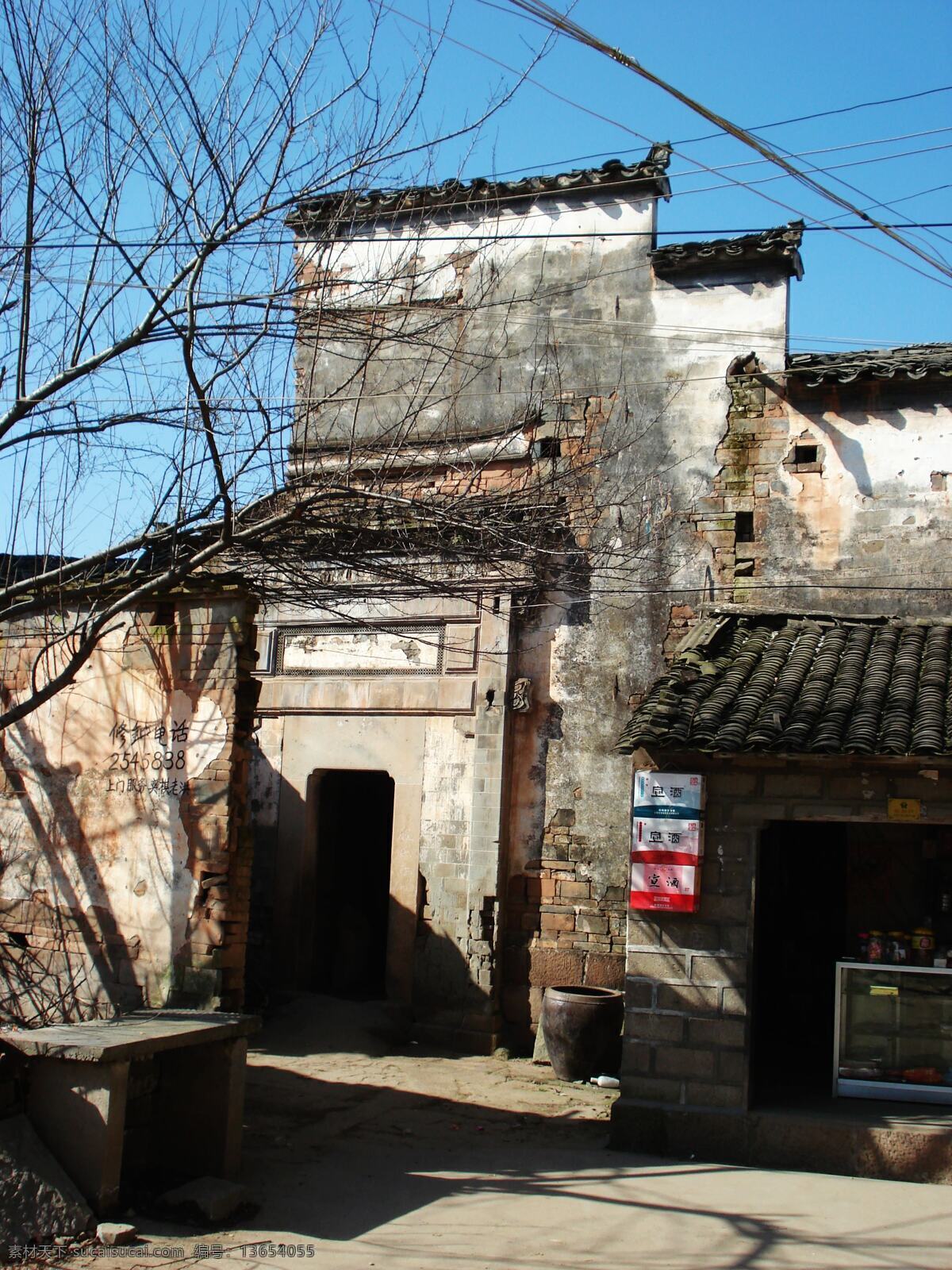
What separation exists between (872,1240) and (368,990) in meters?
7.97

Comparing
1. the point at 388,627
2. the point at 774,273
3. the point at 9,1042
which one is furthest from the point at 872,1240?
the point at 774,273

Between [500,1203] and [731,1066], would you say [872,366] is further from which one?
[500,1203]

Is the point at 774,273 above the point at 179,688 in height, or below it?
above

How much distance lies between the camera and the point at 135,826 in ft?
29.8

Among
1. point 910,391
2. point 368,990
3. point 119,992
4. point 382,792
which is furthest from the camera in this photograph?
point 382,792

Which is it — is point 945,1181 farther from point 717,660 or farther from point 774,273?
point 774,273

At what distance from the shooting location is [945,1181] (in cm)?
753

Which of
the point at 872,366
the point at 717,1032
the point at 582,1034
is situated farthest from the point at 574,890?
the point at 872,366

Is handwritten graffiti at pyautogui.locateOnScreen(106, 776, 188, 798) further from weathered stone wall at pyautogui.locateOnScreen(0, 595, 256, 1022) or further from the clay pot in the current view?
the clay pot

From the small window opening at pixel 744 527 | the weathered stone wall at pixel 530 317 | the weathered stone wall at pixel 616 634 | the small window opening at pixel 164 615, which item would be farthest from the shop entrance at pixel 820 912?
the weathered stone wall at pixel 530 317

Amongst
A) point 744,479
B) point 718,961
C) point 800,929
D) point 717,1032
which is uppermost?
point 744,479

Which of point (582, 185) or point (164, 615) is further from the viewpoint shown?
point (582, 185)

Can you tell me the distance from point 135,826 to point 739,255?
809 centimetres

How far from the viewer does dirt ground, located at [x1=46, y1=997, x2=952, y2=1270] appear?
5.81 meters
